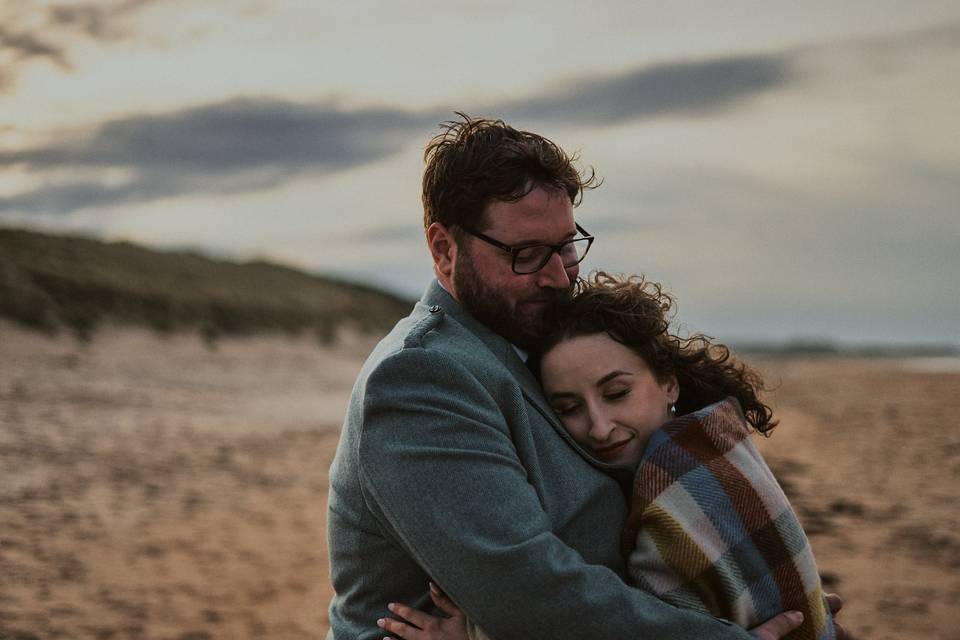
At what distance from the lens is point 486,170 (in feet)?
9.00

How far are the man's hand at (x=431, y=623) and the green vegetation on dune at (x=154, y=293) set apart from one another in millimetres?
19503

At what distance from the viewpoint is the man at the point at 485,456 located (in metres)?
2.12

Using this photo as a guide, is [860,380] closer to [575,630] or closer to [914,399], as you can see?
[914,399]

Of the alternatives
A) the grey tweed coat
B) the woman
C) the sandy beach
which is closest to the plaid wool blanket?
the woman

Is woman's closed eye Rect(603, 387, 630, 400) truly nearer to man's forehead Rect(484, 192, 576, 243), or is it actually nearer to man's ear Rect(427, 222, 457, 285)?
man's forehead Rect(484, 192, 576, 243)

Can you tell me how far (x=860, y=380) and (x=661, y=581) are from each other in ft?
104

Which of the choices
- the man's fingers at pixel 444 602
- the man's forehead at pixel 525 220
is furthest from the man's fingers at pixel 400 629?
the man's forehead at pixel 525 220

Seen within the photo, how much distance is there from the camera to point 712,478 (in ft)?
8.14

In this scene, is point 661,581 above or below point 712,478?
below

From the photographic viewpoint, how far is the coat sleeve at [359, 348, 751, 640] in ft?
6.89

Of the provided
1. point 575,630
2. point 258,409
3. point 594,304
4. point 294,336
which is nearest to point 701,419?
point 594,304

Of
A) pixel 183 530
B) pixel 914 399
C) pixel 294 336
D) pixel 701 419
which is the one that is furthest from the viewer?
pixel 294 336

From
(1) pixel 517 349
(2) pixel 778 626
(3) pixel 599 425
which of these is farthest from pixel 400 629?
(2) pixel 778 626

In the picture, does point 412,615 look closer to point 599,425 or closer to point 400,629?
point 400,629
